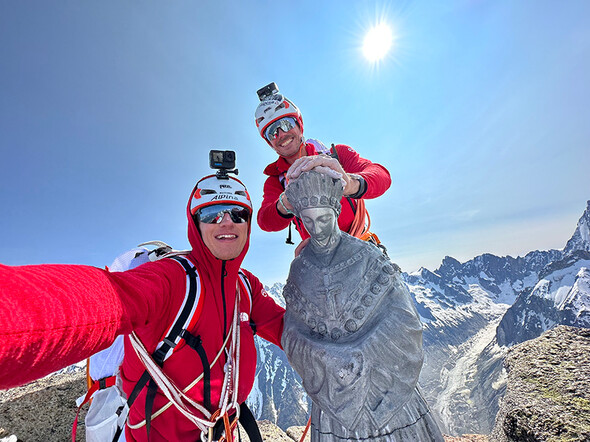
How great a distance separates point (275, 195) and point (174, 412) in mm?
2988

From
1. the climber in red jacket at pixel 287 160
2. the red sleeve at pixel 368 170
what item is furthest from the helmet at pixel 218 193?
the red sleeve at pixel 368 170

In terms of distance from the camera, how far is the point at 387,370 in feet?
7.86

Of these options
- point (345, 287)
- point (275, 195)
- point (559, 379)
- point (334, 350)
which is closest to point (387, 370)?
point (334, 350)

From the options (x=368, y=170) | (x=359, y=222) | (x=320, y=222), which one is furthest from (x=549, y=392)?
(x=320, y=222)

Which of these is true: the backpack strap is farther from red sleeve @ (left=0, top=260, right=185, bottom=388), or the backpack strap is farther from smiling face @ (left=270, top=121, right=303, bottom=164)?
smiling face @ (left=270, top=121, right=303, bottom=164)

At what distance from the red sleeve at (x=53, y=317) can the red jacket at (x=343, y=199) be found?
6.91 feet

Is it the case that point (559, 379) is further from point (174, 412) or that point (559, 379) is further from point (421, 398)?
point (174, 412)

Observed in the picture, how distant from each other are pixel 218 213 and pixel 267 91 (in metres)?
2.54

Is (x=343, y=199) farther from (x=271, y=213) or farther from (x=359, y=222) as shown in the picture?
(x=271, y=213)

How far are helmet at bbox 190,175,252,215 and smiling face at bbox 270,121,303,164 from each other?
96cm

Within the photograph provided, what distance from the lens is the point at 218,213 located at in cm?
355

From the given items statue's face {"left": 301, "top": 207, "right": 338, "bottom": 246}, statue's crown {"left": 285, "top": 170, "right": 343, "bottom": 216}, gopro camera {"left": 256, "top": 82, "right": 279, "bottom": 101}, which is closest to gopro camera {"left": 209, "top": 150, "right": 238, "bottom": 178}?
gopro camera {"left": 256, "top": 82, "right": 279, "bottom": 101}

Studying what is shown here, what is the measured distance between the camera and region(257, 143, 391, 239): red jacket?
3.46 m

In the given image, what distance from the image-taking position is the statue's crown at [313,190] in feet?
8.91
